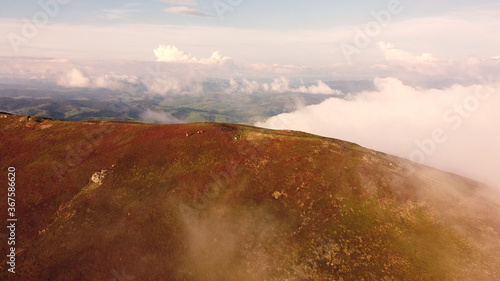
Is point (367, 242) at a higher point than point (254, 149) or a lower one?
lower

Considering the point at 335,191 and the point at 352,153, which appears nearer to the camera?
the point at 335,191

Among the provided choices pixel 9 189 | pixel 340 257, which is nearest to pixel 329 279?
pixel 340 257

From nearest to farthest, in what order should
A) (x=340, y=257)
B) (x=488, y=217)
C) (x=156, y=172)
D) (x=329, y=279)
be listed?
(x=329, y=279) < (x=340, y=257) < (x=488, y=217) < (x=156, y=172)

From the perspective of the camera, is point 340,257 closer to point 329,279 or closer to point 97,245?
point 329,279

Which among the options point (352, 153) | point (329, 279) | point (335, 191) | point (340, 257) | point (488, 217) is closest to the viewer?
point (329, 279)

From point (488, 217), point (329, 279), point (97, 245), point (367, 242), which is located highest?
point (488, 217)

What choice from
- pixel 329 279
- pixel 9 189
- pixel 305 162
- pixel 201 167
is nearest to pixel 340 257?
pixel 329 279

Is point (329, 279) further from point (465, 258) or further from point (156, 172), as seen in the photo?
point (156, 172)
